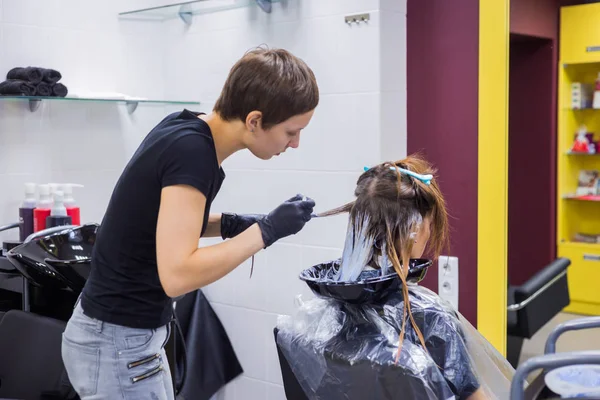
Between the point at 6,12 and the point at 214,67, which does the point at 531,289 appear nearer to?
the point at 214,67

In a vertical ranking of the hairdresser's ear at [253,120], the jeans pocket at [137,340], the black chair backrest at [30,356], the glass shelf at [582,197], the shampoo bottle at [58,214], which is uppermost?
the hairdresser's ear at [253,120]

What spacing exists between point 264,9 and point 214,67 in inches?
13.8

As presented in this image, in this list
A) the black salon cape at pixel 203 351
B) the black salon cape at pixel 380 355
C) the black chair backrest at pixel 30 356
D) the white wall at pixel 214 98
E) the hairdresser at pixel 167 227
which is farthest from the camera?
the black salon cape at pixel 203 351

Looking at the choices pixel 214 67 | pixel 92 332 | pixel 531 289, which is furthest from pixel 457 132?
pixel 92 332

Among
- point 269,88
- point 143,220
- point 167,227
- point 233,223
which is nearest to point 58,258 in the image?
point 233,223

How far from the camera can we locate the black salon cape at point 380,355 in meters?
1.42

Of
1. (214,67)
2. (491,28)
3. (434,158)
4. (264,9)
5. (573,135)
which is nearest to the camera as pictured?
(573,135)

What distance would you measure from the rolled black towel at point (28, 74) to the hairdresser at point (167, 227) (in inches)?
45.3

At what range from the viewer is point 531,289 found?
2.38 m

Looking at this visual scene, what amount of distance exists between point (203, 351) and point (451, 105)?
1391mm

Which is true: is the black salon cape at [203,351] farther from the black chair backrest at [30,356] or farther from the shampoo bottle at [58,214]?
the black chair backrest at [30,356]

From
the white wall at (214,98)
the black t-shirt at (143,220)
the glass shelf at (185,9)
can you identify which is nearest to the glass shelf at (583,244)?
the white wall at (214,98)

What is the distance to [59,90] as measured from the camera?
2.66 metres

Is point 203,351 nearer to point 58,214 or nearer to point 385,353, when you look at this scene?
point 58,214
